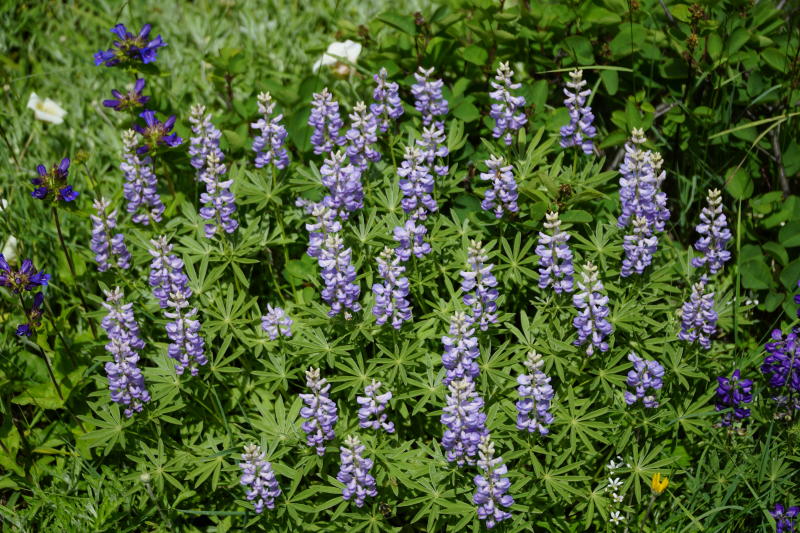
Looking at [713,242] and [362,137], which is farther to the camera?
[362,137]

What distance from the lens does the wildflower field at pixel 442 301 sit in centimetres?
378

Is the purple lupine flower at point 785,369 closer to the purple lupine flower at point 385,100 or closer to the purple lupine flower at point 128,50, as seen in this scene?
the purple lupine flower at point 385,100

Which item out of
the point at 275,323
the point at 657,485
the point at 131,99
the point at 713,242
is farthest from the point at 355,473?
the point at 131,99

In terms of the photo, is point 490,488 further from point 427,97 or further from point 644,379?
point 427,97

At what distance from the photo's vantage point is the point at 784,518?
12.4 feet

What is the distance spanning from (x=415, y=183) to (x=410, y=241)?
13.0 inches

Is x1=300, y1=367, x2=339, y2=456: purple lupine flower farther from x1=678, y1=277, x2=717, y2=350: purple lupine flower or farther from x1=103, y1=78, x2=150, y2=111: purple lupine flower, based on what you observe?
x1=103, y1=78, x2=150, y2=111: purple lupine flower

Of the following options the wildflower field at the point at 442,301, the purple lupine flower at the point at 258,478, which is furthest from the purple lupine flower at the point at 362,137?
the purple lupine flower at the point at 258,478

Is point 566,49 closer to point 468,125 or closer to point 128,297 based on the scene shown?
point 468,125

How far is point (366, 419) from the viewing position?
12.0 ft

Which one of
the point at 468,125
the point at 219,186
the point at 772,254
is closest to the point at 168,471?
the point at 219,186

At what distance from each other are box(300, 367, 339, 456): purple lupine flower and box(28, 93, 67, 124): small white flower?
3.64 m

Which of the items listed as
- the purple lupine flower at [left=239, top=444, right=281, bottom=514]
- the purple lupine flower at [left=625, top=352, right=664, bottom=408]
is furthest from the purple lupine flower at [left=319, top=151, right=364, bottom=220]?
the purple lupine flower at [left=625, top=352, right=664, bottom=408]

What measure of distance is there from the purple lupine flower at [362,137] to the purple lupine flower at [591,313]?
4.81 feet
